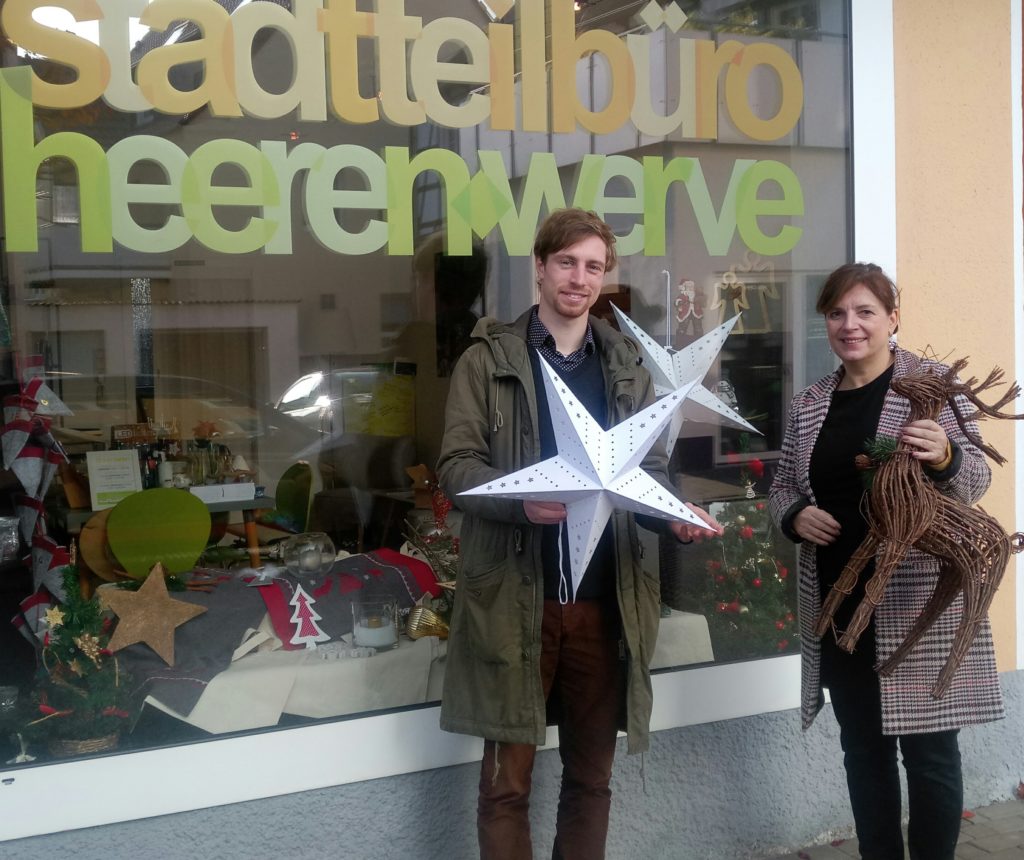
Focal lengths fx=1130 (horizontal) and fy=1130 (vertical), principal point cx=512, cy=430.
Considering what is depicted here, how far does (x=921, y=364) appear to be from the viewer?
9.60 feet

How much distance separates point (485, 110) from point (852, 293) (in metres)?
1.35

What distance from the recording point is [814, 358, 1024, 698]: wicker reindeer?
2684 mm

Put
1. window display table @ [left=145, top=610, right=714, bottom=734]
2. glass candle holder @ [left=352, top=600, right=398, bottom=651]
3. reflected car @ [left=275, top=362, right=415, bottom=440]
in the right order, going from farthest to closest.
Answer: reflected car @ [left=275, top=362, right=415, bottom=440] < glass candle holder @ [left=352, top=600, right=398, bottom=651] < window display table @ [left=145, top=610, right=714, bottom=734]

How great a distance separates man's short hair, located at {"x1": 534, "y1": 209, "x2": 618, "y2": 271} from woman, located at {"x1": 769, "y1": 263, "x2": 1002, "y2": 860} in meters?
0.63

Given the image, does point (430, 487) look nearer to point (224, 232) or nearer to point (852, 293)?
point (224, 232)

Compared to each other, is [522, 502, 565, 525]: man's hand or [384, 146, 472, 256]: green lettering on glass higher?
[384, 146, 472, 256]: green lettering on glass

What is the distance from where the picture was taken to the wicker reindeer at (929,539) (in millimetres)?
2684

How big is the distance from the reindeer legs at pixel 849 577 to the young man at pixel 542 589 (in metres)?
0.44

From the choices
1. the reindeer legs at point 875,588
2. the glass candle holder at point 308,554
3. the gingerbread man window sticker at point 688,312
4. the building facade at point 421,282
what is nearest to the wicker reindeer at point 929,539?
the reindeer legs at point 875,588

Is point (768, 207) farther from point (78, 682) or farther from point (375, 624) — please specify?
point (78, 682)

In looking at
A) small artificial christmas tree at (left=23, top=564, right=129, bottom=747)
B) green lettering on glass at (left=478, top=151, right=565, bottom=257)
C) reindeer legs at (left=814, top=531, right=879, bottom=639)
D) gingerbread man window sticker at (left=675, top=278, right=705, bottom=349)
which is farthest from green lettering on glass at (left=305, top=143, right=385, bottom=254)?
reindeer legs at (left=814, top=531, right=879, bottom=639)

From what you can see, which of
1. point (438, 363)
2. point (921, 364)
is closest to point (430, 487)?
point (438, 363)

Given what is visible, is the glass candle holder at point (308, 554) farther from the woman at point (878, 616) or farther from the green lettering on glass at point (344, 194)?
the woman at point (878, 616)

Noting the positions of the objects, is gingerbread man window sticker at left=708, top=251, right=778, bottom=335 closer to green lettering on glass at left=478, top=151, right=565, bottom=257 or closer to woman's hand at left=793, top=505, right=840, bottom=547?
green lettering on glass at left=478, top=151, right=565, bottom=257
